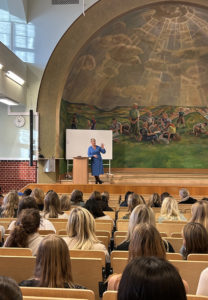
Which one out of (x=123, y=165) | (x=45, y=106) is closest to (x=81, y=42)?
(x=45, y=106)

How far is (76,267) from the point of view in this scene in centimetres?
293

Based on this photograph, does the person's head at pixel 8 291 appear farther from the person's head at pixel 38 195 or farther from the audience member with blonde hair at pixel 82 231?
the person's head at pixel 38 195

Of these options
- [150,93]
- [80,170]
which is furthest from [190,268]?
[150,93]

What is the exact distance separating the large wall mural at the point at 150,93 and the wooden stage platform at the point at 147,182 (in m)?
0.42

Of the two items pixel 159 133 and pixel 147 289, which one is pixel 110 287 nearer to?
pixel 147 289

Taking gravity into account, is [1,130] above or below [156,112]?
below

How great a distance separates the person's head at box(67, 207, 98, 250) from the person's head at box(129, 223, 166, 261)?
100 cm

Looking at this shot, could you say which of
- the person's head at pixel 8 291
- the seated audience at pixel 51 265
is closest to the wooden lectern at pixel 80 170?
the seated audience at pixel 51 265

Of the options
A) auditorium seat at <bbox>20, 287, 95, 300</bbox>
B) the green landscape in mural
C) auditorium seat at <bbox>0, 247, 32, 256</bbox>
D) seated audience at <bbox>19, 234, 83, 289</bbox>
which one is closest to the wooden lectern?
the green landscape in mural

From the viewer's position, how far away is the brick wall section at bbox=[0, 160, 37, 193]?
518 inches

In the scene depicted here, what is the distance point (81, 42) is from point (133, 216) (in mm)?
10621

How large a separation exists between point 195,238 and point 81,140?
12.3m

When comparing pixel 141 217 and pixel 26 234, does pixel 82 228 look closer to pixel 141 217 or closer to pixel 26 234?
pixel 26 234

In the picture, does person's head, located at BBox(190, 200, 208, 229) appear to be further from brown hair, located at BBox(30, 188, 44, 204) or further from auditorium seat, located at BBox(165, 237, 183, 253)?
brown hair, located at BBox(30, 188, 44, 204)
